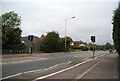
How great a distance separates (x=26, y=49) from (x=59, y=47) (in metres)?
13.3

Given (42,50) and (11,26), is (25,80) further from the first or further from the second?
(42,50)

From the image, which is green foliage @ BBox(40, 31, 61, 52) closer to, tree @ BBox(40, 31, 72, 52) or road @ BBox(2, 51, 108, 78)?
tree @ BBox(40, 31, 72, 52)

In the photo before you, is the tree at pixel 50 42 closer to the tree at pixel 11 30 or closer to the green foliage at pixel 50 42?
the green foliage at pixel 50 42

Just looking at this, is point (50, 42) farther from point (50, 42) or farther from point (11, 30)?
point (11, 30)

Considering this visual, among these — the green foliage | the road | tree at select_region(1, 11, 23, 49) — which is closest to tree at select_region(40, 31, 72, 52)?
the green foliage

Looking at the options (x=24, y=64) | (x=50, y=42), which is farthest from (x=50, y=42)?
(x=24, y=64)

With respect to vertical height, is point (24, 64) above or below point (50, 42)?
below

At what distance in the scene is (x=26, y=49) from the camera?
53094 millimetres

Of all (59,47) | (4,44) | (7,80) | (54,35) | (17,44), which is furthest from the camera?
(59,47)

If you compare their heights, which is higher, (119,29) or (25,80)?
(119,29)

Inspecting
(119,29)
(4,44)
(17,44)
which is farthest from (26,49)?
(119,29)

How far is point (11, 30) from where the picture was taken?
44.0 meters

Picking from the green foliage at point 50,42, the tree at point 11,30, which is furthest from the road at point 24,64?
the green foliage at point 50,42

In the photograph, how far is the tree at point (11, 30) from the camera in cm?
4358
